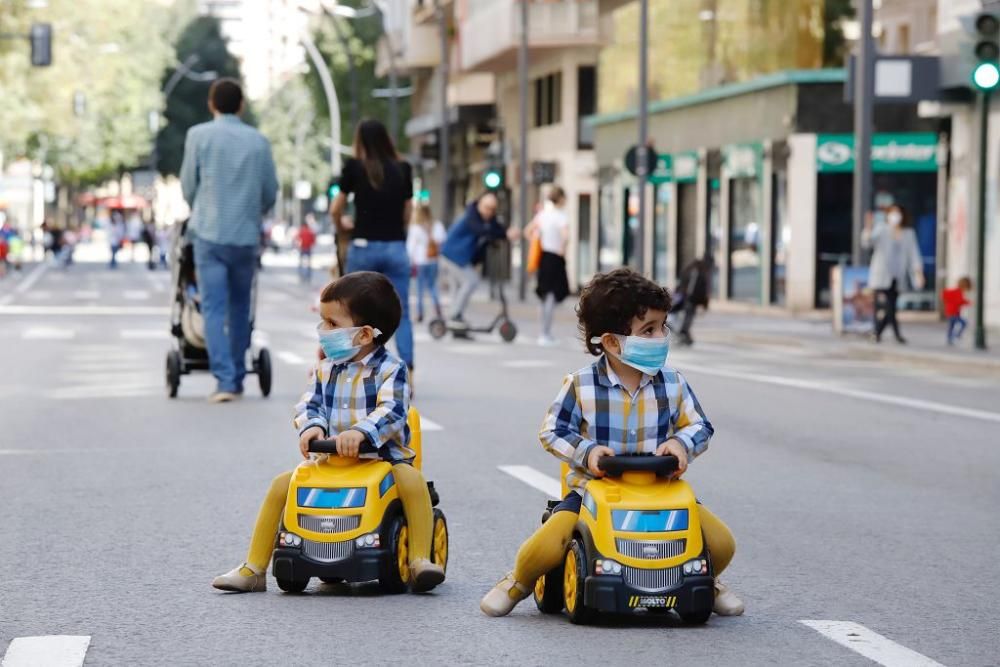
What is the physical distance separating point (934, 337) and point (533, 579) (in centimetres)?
2241

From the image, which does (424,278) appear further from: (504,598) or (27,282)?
(504,598)

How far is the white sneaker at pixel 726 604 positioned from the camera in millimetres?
6836

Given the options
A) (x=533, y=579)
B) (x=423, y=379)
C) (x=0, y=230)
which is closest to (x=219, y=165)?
(x=423, y=379)

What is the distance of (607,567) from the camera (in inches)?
257

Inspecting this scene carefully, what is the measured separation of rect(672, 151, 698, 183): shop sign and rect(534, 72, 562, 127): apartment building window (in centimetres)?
1072

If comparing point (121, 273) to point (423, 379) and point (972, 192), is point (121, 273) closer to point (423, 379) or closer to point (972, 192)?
point (972, 192)

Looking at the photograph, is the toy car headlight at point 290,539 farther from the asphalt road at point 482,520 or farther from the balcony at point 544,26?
the balcony at point 544,26

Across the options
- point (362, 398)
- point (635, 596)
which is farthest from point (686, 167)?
point (635, 596)

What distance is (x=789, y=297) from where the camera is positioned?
37375mm

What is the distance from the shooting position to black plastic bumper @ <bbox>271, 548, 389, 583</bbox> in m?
7.05

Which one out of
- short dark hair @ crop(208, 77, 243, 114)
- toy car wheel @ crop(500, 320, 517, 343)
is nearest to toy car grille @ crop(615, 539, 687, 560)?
short dark hair @ crop(208, 77, 243, 114)

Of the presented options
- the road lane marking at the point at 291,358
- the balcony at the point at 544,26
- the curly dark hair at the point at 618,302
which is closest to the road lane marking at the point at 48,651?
the curly dark hair at the point at 618,302

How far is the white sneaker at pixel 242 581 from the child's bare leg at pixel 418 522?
50cm

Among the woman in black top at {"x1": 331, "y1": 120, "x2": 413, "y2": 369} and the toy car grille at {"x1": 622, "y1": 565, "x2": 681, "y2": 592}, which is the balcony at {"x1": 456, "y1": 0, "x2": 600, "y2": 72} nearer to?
the woman in black top at {"x1": 331, "y1": 120, "x2": 413, "y2": 369}
